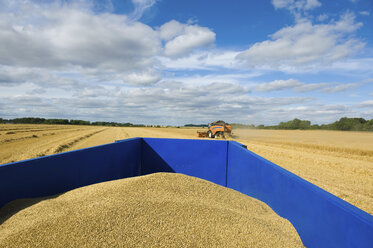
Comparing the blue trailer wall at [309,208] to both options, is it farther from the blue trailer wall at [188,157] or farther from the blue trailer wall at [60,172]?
the blue trailer wall at [60,172]

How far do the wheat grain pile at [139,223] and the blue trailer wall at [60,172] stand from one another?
224mm

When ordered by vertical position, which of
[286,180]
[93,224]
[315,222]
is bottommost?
[93,224]

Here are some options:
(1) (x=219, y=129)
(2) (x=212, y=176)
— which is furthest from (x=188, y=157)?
(1) (x=219, y=129)

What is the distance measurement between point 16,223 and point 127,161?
10.5ft

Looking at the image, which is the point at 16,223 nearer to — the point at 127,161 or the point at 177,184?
the point at 177,184

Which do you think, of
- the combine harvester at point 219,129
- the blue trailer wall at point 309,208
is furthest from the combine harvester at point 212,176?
the combine harvester at point 219,129

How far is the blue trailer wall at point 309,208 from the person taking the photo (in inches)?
55.5

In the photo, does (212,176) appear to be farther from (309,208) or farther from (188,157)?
(309,208)

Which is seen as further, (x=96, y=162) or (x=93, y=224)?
(x=96, y=162)

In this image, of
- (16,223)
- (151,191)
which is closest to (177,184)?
(151,191)

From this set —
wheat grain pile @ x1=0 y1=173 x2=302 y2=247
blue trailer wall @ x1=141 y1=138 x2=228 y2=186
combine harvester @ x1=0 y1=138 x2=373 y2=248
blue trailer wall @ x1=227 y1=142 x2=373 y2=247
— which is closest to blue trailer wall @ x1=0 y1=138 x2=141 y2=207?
combine harvester @ x1=0 y1=138 x2=373 y2=248

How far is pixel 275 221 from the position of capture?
2.69 m

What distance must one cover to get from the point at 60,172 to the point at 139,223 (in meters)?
1.75

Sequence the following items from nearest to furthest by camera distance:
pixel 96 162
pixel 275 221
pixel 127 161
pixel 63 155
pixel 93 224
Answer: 1. pixel 93 224
2. pixel 275 221
3. pixel 63 155
4. pixel 96 162
5. pixel 127 161
